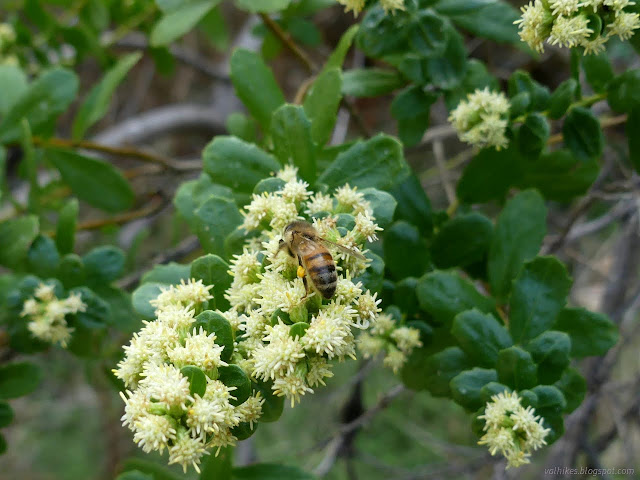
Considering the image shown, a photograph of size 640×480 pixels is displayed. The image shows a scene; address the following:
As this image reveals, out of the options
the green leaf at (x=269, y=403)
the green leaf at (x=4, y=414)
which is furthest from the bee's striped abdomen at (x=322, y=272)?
the green leaf at (x=4, y=414)

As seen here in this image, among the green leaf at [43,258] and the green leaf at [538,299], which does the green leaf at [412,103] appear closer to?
the green leaf at [538,299]

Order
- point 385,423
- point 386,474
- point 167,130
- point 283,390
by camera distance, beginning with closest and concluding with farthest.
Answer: point 283,390, point 167,130, point 386,474, point 385,423

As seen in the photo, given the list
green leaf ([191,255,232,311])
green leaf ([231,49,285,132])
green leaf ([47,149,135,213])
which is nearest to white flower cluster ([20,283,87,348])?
green leaf ([47,149,135,213])

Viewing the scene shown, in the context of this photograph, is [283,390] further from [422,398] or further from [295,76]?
[295,76]

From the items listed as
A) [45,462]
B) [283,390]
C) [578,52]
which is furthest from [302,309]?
[45,462]

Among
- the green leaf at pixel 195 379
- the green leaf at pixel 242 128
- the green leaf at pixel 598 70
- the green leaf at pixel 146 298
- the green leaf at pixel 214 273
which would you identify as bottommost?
the green leaf at pixel 146 298

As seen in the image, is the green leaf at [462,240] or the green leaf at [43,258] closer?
the green leaf at [462,240]

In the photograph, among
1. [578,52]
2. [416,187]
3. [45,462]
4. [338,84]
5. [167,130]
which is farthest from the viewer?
[45,462]

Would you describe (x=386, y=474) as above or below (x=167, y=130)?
below
